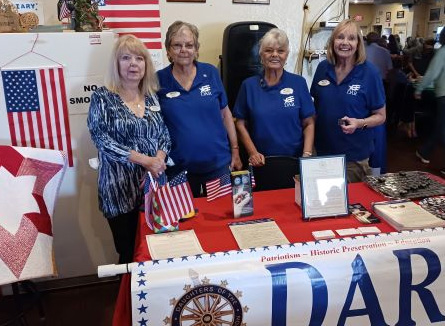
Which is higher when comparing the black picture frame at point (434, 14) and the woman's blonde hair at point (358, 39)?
the black picture frame at point (434, 14)

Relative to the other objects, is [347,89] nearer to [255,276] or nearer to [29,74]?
[255,276]

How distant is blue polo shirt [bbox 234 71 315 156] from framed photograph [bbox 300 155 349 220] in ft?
2.24

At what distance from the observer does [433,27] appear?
1226cm

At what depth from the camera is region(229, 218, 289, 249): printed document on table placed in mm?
1617

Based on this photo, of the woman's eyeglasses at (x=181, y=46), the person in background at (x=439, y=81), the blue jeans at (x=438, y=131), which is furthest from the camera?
the blue jeans at (x=438, y=131)

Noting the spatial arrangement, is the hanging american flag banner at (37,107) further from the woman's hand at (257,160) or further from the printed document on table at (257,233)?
the printed document on table at (257,233)

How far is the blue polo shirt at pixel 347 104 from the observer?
2.47 m

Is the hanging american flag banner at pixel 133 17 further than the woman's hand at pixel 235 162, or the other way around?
the hanging american flag banner at pixel 133 17

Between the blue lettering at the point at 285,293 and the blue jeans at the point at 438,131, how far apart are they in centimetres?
403

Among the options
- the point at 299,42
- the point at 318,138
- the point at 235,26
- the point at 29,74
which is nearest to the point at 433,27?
the point at 299,42

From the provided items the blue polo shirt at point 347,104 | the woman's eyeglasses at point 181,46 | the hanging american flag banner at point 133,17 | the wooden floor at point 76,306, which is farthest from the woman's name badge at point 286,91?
the wooden floor at point 76,306

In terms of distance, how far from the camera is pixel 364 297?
1.53 metres

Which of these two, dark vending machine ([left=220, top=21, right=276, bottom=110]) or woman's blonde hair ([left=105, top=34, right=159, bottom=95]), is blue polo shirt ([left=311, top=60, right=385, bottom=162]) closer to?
woman's blonde hair ([left=105, top=34, right=159, bottom=95])

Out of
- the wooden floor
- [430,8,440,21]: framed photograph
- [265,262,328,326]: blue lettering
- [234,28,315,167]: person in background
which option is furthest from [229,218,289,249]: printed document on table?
[430,8,440,21]: framed photograph
